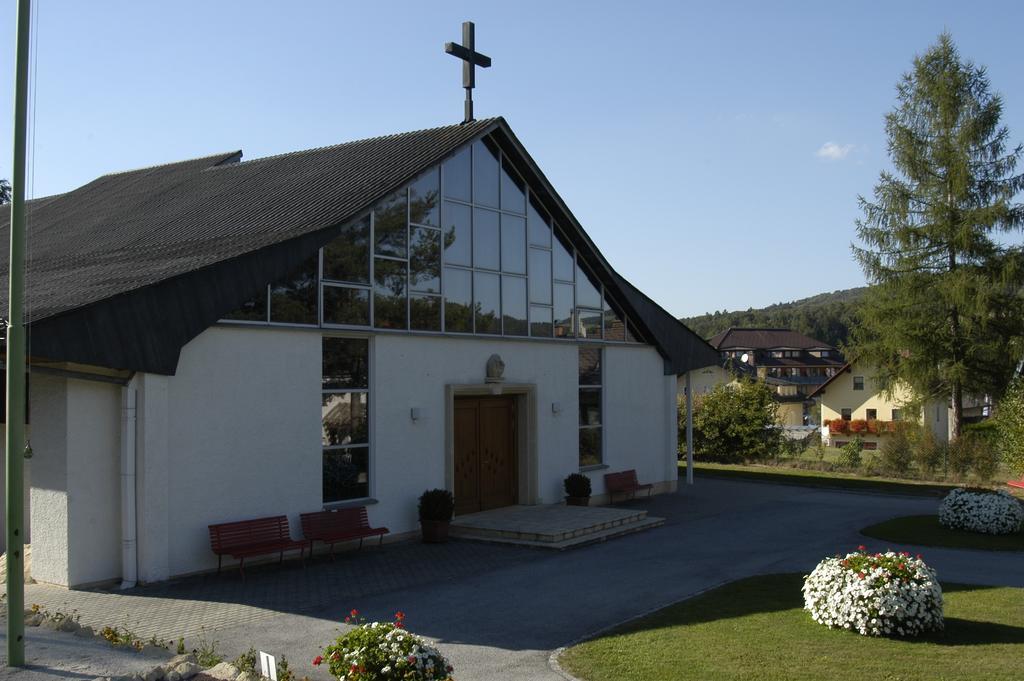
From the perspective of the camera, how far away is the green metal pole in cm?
729

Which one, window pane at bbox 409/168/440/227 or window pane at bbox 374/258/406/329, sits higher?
window pane at bbox 409/168/440/227

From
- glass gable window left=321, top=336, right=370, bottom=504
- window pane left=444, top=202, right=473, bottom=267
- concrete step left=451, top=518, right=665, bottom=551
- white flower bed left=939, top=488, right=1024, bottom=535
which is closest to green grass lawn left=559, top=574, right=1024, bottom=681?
concrete step left=451, top=518, right=665, bottom=551

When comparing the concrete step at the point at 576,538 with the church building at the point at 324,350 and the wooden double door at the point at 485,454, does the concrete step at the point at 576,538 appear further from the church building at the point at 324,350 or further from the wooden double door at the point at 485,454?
the wooden double door at the point at 485,454

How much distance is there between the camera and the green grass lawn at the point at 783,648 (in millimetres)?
8312

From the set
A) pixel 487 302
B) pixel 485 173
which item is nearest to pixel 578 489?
pixel 487 302

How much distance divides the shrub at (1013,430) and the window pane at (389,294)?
18220mm

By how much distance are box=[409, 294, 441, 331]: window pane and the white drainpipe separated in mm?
5384

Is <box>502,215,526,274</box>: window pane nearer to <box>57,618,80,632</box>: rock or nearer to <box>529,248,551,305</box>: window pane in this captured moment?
<box>529,248,551,305</box>: window pane

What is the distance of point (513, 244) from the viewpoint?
18.9 meters

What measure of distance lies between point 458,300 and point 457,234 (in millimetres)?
1259

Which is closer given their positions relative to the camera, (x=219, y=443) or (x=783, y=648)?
(x=783, y=648)

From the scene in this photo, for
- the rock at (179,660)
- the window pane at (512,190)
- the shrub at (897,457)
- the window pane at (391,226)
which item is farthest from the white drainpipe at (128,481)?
the shrub at (897,457)

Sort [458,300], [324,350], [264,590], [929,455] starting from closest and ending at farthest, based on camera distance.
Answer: [264,590] < [324,350] < [458,300] < [929,455]

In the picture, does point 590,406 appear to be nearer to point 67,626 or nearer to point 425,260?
point 425,260
